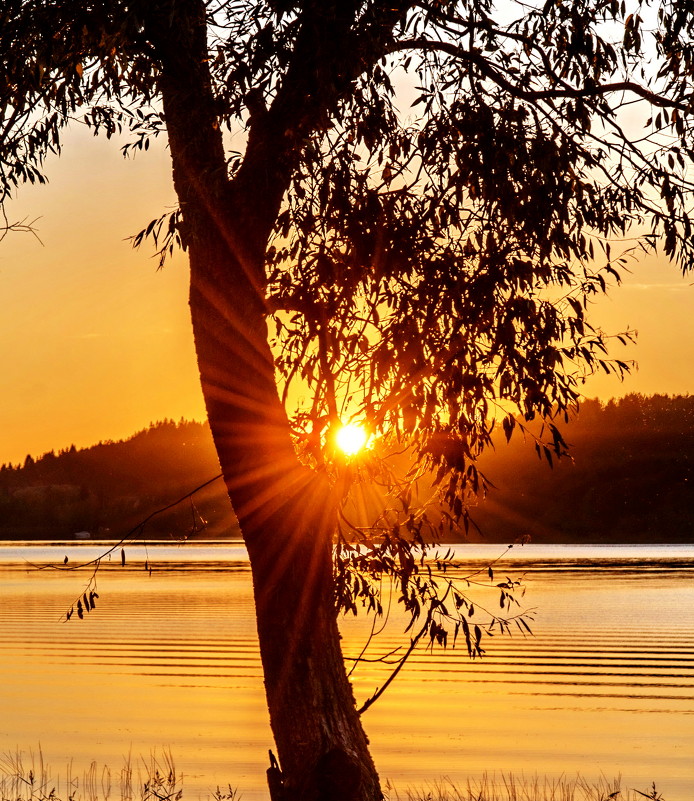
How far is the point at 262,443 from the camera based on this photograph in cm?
799

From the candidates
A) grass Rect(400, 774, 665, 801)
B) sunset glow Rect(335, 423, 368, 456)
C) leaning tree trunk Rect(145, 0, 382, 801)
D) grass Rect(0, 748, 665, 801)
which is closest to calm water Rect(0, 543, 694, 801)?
grass Rect(0, 748, 665, 801)

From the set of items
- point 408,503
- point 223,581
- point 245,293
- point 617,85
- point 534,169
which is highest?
point 617,85

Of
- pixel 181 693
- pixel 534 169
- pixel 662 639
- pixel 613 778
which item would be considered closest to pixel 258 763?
pixel 613 778

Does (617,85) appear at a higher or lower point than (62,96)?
lower

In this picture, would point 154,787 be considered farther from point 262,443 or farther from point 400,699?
point 400,699

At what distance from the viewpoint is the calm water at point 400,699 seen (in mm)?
18594

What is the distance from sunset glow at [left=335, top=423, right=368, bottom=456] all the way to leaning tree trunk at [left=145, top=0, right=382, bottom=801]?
367 millimetres

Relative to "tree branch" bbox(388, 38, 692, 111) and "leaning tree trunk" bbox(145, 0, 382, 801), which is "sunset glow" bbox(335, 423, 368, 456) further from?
"tree branch" bbox(388, 38, 692, 111)

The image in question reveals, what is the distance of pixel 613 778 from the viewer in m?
17.1

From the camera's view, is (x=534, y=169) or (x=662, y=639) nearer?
(x=534, y=169)

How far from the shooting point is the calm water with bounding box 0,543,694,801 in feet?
61.0

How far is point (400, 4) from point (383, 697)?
2190 centimetres

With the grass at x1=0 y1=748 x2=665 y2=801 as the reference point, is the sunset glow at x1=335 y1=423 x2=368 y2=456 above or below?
above

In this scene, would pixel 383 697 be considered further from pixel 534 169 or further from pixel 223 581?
pixel 223 581
